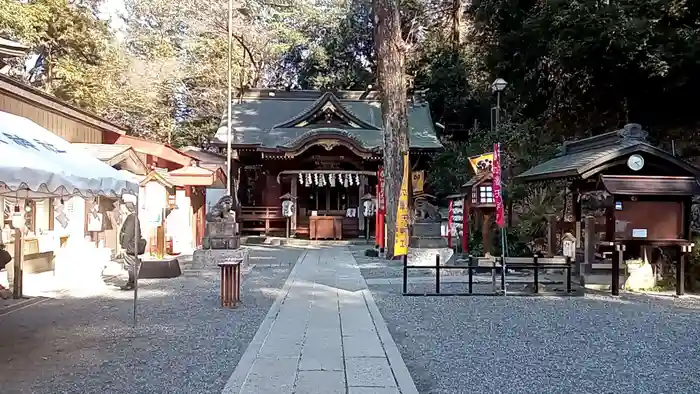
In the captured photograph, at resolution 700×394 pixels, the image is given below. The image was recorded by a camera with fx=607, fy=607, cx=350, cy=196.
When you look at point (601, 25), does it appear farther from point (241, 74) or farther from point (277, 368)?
point (241, 74)

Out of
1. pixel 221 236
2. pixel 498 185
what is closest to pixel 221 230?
pixel 221 236

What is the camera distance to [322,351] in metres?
6.27

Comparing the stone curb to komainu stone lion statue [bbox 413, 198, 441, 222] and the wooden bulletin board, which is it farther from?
komainu stone lion statue [bbox 413, 198, 441, 222]

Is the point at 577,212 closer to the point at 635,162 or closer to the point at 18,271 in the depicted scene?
the point at 635,162

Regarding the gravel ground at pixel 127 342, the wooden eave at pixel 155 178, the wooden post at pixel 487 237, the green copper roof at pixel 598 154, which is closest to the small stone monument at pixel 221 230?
the wooden eave at pixel 155 178

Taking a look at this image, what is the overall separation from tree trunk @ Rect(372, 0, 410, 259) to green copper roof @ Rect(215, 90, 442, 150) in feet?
22.4

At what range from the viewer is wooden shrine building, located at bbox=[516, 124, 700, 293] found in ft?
34.4

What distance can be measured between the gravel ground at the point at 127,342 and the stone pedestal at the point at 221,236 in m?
3.71

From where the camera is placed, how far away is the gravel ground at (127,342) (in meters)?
5.17

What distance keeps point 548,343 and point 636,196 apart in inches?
198

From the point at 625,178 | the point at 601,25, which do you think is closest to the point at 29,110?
the point at 625,178

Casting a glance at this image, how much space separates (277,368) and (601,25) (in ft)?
42.0

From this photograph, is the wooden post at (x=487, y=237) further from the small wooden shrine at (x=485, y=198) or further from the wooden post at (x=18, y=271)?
the wooden post at (x=18, y=271)

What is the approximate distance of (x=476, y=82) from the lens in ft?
91.9
